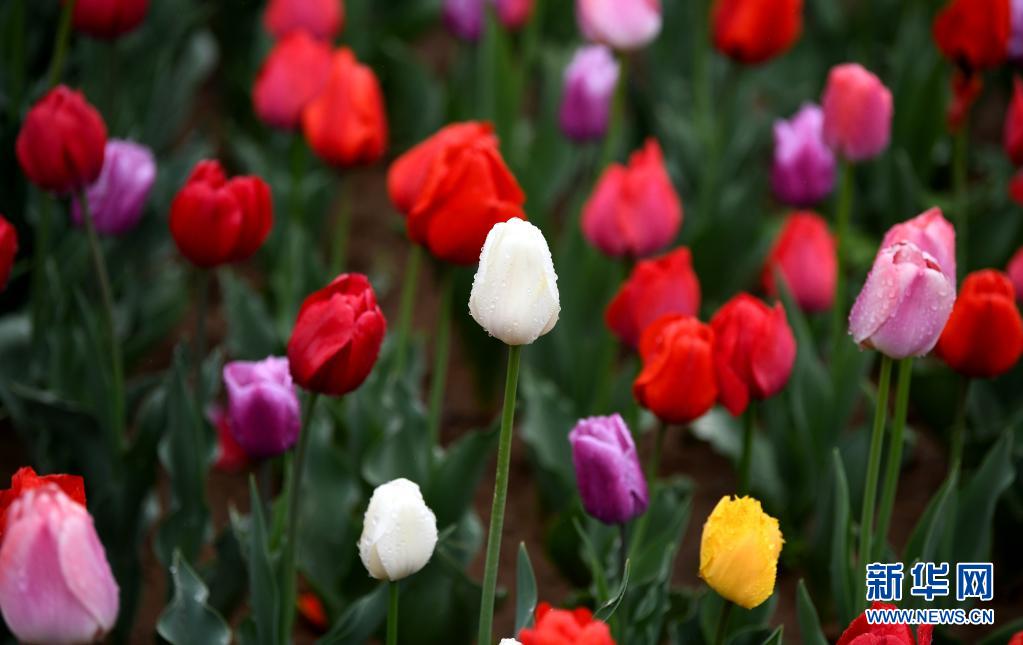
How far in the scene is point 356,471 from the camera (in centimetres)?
212

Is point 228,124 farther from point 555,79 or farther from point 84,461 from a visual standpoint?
point 84,461

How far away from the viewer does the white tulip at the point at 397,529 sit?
1.34 m

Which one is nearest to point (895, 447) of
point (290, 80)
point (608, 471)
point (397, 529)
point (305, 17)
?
point (608, 471)

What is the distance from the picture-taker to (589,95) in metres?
2.64

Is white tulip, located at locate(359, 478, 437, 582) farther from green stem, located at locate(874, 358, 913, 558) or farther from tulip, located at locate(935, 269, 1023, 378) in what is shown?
tulip, located at locate(935, 269, 1023, 378)

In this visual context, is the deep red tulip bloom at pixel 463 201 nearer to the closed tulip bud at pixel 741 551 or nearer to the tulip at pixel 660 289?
the tulip at pixel 660 289

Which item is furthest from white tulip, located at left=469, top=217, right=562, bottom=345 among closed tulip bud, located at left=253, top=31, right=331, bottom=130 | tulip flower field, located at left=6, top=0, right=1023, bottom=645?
closed tulip bud, located at left=253, top=31, right=331, bottom=130

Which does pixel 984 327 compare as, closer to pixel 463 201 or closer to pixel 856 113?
pixel 856 113

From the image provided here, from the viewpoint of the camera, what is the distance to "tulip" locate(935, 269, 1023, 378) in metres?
1.68

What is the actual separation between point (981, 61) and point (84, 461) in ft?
5.15

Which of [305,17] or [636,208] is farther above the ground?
[305,17]

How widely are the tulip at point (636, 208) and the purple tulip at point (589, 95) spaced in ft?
1.64

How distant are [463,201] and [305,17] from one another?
1.29 meters

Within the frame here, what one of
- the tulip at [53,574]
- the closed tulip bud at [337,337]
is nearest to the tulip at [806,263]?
the closed tulip bud at [337,337]
